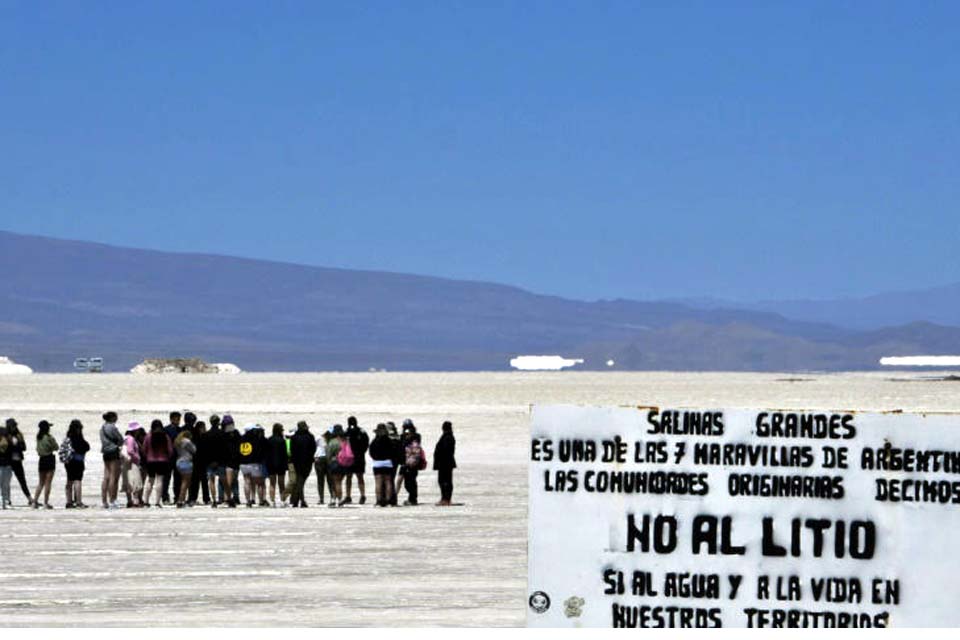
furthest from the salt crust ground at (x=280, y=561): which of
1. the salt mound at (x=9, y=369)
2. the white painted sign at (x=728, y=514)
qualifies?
the salt mound at (x=9, y=369)

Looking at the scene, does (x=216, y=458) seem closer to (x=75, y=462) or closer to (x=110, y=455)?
(x=110, y=455)

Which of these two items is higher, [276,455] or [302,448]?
[302,448]

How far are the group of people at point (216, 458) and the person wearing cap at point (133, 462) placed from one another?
1 cm

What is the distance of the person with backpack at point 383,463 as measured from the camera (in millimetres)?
27016

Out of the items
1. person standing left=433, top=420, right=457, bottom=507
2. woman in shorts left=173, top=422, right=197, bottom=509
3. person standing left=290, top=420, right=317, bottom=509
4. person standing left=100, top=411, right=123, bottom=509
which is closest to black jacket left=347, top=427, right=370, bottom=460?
person standing left=290, top=420, right=317, bottom=509

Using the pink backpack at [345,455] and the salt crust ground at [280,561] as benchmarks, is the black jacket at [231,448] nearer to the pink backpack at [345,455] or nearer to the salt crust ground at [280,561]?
the salt crust ground at [280,561]

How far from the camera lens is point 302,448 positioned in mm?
27438

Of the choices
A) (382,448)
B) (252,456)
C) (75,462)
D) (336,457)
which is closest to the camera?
(75,462)

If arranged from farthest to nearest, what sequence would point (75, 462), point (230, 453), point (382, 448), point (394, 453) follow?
1. point (394, 453)
2. point (230, 453)
3. point (382, 448)
4. point (75, 462)

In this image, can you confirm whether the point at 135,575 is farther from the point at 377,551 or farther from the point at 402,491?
the point at 402,491

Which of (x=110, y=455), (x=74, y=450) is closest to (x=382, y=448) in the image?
(x=110, y=455)

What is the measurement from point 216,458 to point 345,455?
1.89m

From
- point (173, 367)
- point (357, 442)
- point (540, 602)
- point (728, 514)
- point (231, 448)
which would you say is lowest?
point (540, 602)

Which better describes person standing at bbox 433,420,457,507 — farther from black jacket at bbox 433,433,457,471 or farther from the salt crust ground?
the salt crust ground
